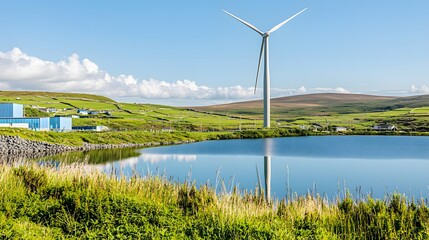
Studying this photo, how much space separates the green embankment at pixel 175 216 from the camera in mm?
9750

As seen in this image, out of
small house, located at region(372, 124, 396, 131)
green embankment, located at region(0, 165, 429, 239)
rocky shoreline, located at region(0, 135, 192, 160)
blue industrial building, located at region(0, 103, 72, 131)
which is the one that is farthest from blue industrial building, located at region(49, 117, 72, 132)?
small house, located at region(372, 124, 396, 131)

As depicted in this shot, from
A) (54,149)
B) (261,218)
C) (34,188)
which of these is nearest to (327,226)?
(261,218)

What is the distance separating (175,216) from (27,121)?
7383cm

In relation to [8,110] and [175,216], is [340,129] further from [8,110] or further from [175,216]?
[175,216]

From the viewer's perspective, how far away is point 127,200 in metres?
11.6

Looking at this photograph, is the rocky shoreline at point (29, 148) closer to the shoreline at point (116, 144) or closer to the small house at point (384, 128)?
the shoreline at point (116, 144)

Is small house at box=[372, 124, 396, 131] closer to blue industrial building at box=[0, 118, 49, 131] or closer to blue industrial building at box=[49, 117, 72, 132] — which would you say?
blue industrial building at box=[49, 117, 72, 132]

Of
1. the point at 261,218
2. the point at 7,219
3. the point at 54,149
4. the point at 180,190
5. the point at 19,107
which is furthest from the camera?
the point at 19,107

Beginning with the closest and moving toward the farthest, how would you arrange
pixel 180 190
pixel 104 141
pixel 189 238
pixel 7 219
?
pixel 189 238 → pixel 7 219 → pixel 180 190 → pixel 104 141

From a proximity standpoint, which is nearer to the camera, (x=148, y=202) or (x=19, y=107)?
(x=148, y=202)

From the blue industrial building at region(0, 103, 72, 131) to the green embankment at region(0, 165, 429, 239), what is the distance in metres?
65.2

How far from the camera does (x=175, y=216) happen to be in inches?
439

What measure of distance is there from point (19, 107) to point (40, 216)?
7923 cm

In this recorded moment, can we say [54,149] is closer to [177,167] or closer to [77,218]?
[177,167]
